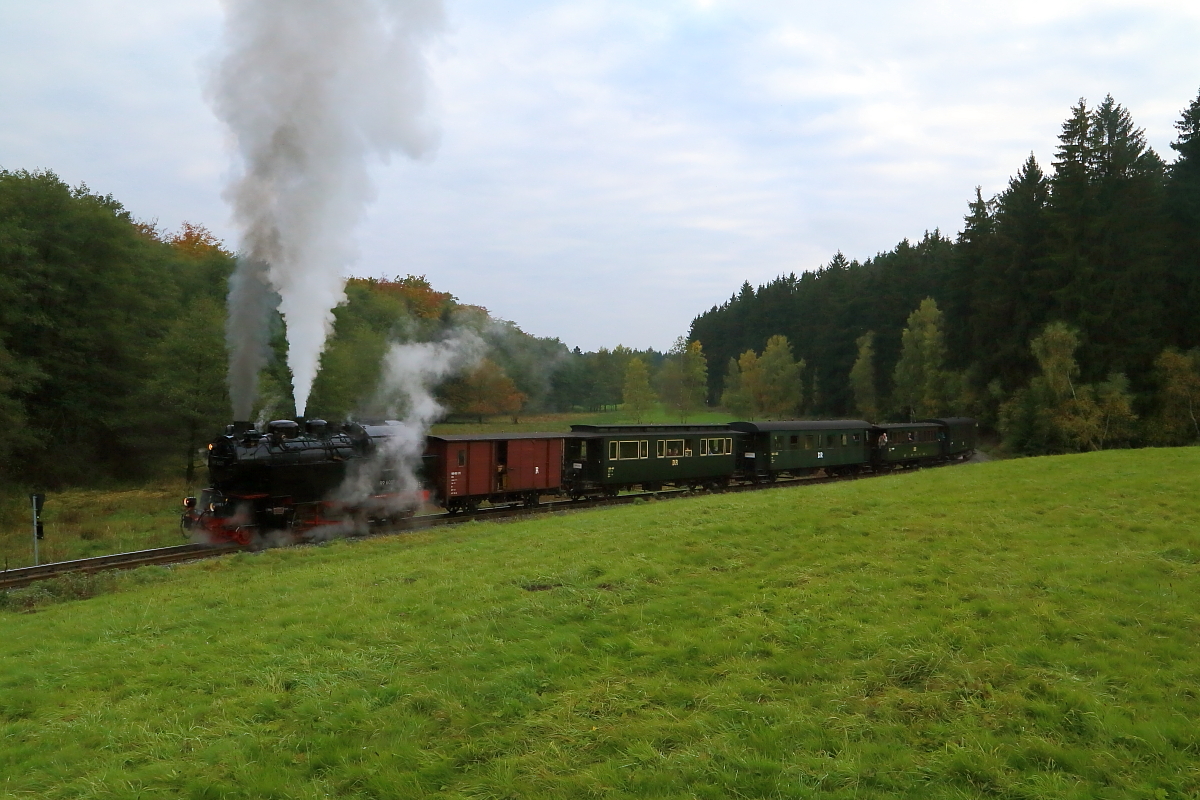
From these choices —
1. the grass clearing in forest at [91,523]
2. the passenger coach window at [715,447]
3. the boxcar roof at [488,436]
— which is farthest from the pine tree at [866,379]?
the grass clearing in forest at [91,523]

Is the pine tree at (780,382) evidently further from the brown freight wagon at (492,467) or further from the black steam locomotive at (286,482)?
the black steam locomotive at (286,482)

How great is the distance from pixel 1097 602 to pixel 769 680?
450 centimetres

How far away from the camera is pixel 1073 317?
40.6 metres

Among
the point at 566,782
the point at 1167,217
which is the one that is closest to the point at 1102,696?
the point at 566,782

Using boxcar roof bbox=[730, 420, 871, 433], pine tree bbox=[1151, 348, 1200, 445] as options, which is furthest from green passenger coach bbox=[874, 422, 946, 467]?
Answer: pine tree bbox=[1151, 348, 1200, 445]

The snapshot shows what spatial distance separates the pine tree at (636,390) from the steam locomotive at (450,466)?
23751 millimetres

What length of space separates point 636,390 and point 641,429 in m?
29.8

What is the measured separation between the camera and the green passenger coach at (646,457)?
2369 cm

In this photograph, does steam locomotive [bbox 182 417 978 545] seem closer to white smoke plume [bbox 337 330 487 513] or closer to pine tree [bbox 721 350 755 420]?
white smoke plume [bbox 337 330 487 513]

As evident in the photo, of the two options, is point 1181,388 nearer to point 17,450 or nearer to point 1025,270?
point 1025,270

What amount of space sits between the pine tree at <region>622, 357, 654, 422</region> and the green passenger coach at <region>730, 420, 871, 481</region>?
23.3m

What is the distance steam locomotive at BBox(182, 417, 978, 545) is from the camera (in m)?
16.8

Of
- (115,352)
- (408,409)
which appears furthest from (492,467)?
(115,352)

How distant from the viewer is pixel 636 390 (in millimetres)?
55438
